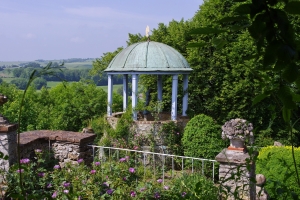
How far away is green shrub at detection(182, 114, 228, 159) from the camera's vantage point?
9.60 metres

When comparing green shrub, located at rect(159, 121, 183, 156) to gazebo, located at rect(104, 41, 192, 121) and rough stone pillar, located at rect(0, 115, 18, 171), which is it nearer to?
gazebo, located at rect(104, 41, 192, 121)

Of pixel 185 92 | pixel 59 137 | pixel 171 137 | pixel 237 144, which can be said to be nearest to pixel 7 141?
pixel 59 137

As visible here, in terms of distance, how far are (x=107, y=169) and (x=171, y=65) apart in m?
6.51

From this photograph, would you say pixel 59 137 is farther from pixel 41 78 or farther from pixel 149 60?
pixel 41 78

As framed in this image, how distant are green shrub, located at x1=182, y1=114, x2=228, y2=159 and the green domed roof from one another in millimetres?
1847

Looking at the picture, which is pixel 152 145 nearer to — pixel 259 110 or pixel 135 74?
pixel 135 74

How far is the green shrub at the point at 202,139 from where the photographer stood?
960 cm

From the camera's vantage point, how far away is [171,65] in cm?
1073

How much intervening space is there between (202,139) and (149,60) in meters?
2.89

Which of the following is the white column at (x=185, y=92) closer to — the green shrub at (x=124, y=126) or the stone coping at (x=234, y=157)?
the green shrub at (x=124, y=126)

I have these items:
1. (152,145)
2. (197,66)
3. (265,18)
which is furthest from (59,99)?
(265,18)

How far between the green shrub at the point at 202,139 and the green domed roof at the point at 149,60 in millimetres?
1847

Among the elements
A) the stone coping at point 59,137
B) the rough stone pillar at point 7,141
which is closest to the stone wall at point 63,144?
the stone coping at point 59,137

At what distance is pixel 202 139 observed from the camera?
31.8 ft
